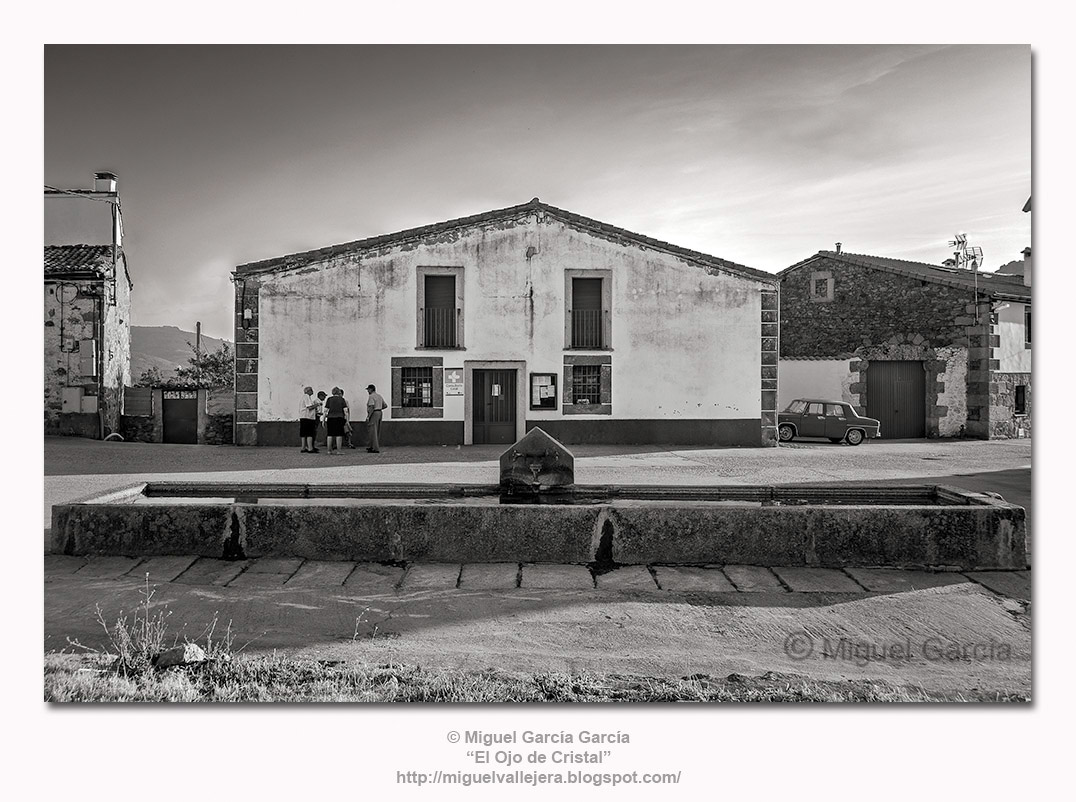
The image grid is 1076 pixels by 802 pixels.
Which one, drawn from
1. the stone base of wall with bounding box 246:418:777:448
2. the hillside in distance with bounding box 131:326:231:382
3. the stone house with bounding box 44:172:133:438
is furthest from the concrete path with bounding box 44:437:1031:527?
the hillside in distance with bounding box 131:326:231:382

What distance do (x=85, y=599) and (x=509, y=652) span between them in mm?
2555

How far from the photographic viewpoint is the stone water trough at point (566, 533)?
5297 mm

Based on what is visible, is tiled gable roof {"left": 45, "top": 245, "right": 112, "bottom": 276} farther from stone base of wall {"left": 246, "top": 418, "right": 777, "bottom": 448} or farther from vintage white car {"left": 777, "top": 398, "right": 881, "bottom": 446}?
vintage white car {"left": 777, "top": 398, "right": 881, "bottom": 446}

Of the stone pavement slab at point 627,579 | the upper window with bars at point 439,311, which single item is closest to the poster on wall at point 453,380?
the upper window with bars at point 439,311

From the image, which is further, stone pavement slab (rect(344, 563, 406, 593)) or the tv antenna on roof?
the tv antenna on roof

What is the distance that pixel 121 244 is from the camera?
50.4 feet

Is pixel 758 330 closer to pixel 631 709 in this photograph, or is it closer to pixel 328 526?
pixel 328 526

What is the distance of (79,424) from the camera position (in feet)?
46.4

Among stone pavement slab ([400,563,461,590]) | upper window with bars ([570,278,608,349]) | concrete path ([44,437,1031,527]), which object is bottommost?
stone pavement slab ([400,563,461,590])

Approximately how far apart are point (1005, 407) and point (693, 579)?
18691 millimetres

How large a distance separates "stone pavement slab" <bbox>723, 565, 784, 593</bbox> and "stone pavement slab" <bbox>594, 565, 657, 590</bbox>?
54cm

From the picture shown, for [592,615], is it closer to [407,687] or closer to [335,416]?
[407,687]

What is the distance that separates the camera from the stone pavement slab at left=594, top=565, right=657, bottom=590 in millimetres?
4875

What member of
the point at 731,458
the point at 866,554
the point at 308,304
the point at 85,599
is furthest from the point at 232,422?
the point at 866,554
